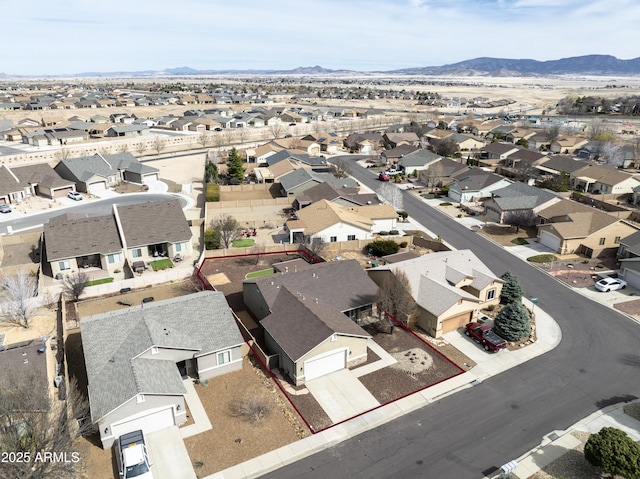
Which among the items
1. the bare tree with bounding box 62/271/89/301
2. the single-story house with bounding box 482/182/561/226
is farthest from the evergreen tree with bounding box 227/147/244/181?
the single-story house with bounding box 482/182/561/226

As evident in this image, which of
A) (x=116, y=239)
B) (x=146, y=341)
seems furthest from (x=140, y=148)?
(x=146, y=341)

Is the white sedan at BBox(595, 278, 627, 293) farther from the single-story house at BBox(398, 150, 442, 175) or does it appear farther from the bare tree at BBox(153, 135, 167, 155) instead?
the bare tree at BBox(153, 135, 167, 155)

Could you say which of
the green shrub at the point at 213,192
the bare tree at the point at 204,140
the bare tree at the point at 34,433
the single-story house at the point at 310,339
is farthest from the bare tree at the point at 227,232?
the bare tree at the point at 204,140

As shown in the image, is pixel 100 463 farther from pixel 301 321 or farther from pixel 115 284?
pixel 115 284

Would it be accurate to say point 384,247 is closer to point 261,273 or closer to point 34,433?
point 261,273

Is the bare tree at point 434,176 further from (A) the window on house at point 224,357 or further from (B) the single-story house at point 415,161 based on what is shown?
(A) the window on house at point 224,357

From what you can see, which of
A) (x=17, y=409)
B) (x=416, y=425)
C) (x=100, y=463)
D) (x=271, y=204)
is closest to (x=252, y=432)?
(x=100, y=463)
